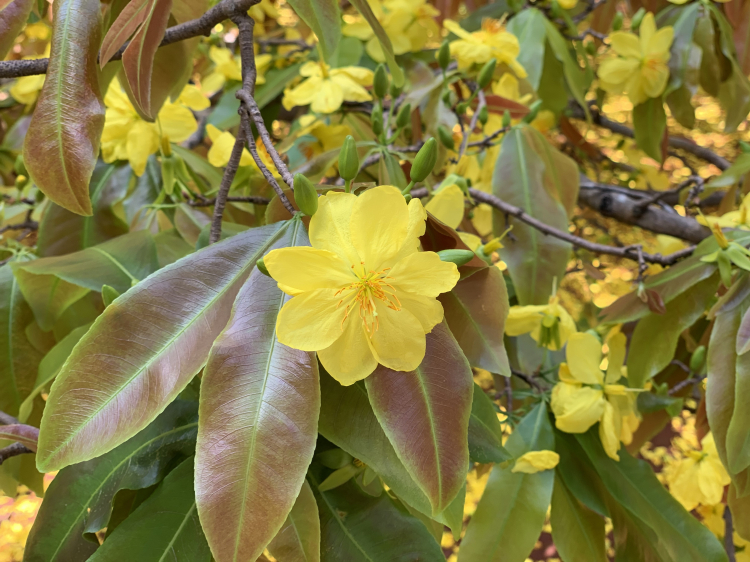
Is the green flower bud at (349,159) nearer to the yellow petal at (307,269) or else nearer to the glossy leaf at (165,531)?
the yellow petal at (307,269)

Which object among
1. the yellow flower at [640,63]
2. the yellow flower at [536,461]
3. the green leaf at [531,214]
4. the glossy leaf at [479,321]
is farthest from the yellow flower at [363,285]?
the yellow flower at [640,63]

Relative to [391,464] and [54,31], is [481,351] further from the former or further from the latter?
[54,31]

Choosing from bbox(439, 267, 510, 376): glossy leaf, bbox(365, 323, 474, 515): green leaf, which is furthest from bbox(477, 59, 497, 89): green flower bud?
bbox(365, 323, 474, 515): green leaf

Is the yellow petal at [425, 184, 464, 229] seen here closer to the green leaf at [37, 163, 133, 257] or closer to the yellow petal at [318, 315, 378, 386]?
the yellow petal at [318, 315, 378, 386]

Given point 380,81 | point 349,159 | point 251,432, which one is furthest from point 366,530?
point 380,81

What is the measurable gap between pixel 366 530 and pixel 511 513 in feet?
0.75

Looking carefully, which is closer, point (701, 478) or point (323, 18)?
point (323, 18)

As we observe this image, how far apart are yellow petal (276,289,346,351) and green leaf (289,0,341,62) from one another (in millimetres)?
221

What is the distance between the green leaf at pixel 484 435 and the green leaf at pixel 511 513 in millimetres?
160

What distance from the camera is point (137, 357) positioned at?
0.33m

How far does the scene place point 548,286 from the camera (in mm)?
735

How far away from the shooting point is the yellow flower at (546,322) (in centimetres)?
65

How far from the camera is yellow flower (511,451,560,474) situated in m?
0.58

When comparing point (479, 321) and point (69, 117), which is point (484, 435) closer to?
point (479, 321)
